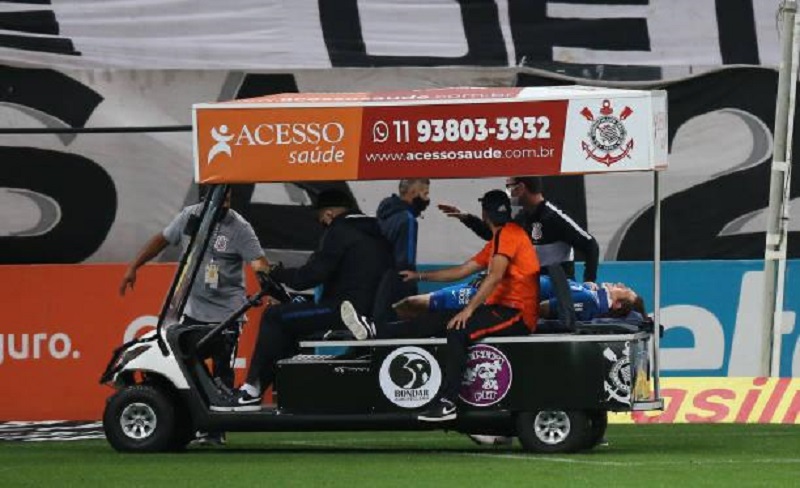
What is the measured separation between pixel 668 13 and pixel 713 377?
5065mm

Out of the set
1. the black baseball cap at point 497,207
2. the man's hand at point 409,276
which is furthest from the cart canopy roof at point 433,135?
the man's hand at point 409,276

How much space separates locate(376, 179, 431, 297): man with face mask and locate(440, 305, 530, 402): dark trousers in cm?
100

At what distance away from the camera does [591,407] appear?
571 inches

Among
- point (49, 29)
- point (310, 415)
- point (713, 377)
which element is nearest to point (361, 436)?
point (310, 415)

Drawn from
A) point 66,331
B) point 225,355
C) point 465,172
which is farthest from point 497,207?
point 66,331

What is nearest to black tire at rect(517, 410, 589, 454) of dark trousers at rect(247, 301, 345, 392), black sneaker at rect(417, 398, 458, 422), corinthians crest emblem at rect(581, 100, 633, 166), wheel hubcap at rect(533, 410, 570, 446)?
wheel hubcap at rect(533, 410, 570, 446)

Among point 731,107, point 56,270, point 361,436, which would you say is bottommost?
point 361,436

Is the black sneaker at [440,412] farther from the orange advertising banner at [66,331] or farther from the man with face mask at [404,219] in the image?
the orange advertising banner at [66,331]

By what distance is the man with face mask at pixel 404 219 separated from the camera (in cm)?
1566

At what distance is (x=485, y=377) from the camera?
14.7 meters

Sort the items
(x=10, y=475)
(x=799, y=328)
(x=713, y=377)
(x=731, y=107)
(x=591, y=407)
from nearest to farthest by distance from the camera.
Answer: (x=10, y=475) → (x=591, y=407) → (x=713, y=377) → (x=799, y=328) → (x=731, y=107)

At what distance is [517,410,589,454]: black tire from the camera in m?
14.7

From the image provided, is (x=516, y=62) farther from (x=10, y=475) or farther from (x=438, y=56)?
(x=10, y=475)

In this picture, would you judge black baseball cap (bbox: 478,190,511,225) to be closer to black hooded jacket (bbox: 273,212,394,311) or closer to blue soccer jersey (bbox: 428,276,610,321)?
black hooded jacket (bbox: 273,212,394,311)
